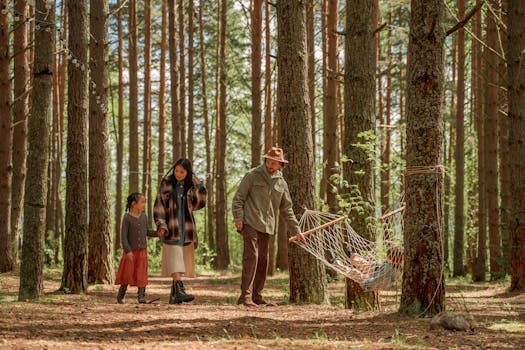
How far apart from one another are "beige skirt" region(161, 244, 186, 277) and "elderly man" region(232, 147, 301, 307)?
0.79 meters

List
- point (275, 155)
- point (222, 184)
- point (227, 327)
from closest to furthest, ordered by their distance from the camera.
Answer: point (227, 327) < point (275, 155) < point (222, 184)

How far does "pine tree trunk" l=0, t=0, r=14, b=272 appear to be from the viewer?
42.0 feet

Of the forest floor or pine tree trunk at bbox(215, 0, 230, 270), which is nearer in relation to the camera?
the forest floor

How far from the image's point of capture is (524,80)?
436 inches

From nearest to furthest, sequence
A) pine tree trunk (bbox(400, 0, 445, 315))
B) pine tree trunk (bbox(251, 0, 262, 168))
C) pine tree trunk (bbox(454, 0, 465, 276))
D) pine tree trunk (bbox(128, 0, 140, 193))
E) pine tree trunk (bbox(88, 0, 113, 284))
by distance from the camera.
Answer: pine tree trunk (bbox(400, 0, 445, 315)) < pine tree trunk (bbox(88, 0, 113, 284)) < pine tree trunk (bbox(251, 0, 262, 168)) < pine tree trunk (bbox(454, 0, 465, 276)) < pine tree trunk (bbox(128, 0, 140, 193))

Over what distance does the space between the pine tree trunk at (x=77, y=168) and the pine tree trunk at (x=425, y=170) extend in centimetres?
460

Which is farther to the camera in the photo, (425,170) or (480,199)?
(480,199)

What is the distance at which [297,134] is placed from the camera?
8.38 metres

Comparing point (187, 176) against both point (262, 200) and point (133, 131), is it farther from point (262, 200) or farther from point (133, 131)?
point (133, 131)

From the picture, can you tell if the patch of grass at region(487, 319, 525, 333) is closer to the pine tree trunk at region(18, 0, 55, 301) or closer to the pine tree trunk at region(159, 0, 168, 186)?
the pine tree trunk at region(18, 0, 55, 301)

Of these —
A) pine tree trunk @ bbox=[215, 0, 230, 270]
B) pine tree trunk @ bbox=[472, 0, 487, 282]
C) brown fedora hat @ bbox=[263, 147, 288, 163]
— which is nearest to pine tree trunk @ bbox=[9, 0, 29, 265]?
pine tree trunk @ bbox=[215, 0, 230, 270]

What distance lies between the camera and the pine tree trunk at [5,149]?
1280cm

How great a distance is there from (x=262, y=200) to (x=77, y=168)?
8.88ft

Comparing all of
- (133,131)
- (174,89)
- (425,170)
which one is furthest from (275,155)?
(133,131)
